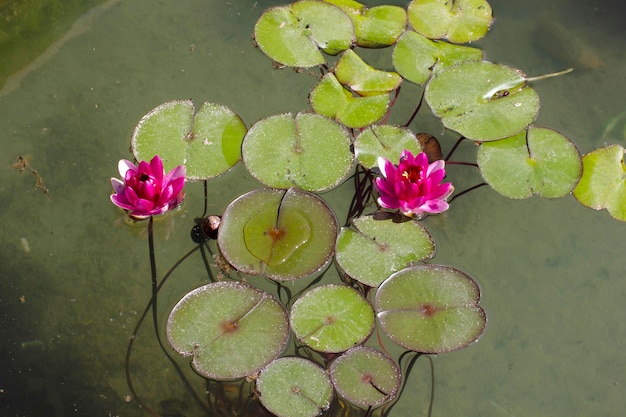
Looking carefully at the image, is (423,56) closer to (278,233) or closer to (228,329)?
(278,233)

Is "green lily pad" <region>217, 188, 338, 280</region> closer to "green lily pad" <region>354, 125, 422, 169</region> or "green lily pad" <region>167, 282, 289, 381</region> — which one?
"green lily pad" <region>167, 282, 289, 381</region>

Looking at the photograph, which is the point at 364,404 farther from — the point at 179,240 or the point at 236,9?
the point at 236,9

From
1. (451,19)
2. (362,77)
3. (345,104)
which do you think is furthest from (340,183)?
(451,19)

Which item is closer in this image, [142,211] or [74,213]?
[142,211]

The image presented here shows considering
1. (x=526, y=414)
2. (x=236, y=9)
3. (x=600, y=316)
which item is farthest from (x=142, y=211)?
(x=600, y=316)

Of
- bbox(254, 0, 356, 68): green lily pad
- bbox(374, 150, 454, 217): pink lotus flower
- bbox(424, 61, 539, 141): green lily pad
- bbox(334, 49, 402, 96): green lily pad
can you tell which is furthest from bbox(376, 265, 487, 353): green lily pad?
bbox(254, 0, 356, 68): green lily pad

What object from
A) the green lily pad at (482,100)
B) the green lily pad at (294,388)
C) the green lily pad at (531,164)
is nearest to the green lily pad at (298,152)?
the green lily pad at (482,100)

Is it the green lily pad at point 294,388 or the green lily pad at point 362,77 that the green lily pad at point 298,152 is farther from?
the green lily pad at point 294,388
